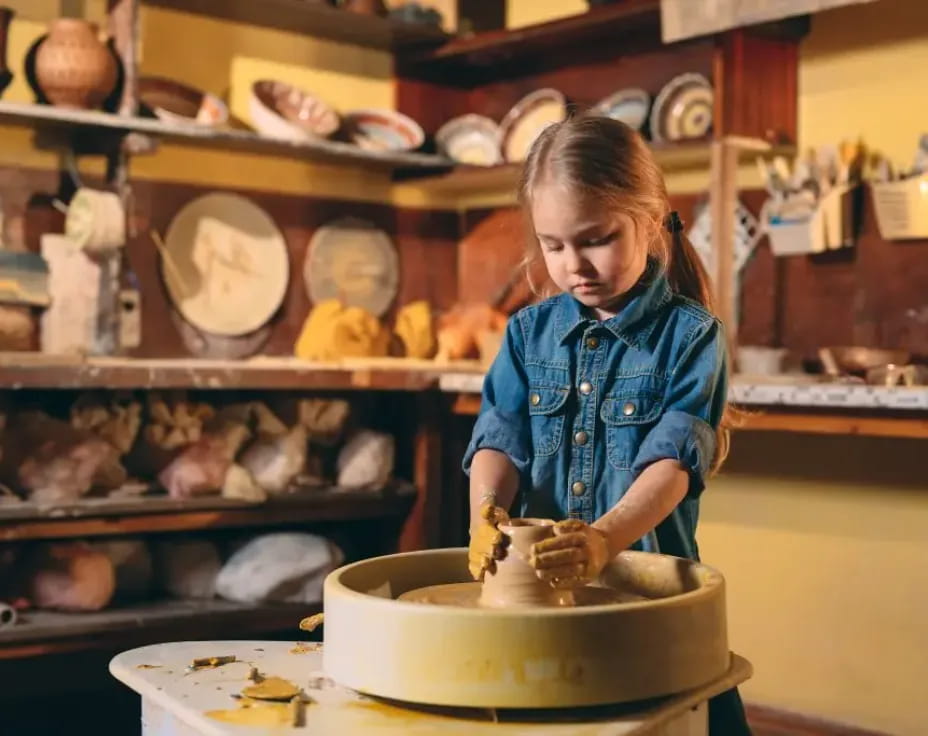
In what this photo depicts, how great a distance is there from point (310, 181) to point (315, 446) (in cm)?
87

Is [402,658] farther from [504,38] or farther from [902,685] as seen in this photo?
[504,38]

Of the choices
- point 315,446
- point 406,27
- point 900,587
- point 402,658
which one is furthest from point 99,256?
point 402,658

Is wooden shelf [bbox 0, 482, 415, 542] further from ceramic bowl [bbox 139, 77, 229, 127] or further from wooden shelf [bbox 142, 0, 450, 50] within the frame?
wooden shelf [bbox 142, 0, 450, 50]

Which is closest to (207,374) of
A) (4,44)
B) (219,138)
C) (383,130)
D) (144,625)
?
(144,625)

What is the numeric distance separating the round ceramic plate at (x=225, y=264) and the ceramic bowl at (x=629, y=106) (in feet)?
3.48

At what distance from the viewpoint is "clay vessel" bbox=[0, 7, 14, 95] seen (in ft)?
9.95

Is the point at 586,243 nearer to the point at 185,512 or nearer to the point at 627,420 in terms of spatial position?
the point at 627,420

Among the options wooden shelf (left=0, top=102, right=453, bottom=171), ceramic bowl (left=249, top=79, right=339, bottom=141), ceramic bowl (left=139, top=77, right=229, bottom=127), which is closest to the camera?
wooden shelf (left=0, top=102, right=453, bottom=171)

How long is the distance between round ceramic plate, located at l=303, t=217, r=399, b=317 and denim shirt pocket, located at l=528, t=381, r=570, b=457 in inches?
90.3

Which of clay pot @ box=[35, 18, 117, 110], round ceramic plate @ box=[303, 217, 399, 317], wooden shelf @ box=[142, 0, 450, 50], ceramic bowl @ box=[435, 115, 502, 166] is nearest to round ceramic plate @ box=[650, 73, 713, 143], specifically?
ceramic bowl @ box=[435, 115, 502, 166]

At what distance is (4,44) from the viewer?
3033 millimetres

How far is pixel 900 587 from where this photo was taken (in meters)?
2.91

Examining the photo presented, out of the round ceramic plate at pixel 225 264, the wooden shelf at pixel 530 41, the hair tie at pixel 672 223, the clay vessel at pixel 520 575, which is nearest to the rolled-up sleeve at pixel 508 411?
the hair tie at pixel 672 223

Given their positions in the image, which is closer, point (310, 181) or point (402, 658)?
point (402, 658)
